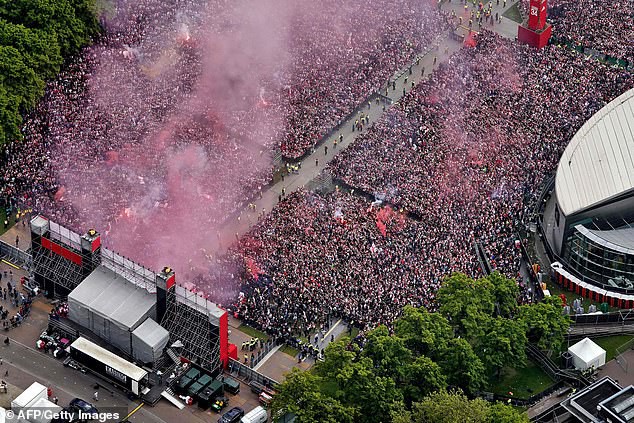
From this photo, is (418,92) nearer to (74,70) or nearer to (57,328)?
(74,70)

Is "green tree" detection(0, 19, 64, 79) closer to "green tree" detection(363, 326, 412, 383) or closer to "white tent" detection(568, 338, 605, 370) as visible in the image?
"green tree" detection(363, 326, 412, 383)

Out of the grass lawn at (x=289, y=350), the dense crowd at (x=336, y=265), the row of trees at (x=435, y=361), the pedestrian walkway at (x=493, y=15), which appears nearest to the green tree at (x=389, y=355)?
the row of trees at (x=435, y=361)

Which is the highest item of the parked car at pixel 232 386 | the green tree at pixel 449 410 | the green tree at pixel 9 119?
the green tree at pixel 9 119

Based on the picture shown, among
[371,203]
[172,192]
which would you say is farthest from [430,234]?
[172,192]

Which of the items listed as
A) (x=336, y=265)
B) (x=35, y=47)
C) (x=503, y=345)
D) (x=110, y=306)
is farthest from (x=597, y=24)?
(x=110, y=306)

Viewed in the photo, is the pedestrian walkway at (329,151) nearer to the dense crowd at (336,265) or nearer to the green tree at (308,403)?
the dense crowd at (336,265)
